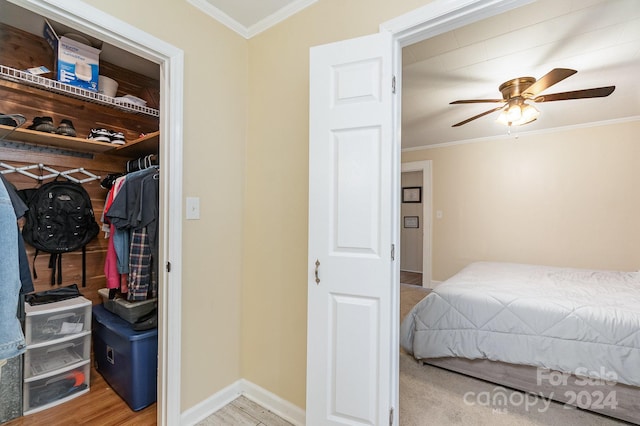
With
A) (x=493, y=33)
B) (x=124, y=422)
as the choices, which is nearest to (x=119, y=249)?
(x=124, y=422)

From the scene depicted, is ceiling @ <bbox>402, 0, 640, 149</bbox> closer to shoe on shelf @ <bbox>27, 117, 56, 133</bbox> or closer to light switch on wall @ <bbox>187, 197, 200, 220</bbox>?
light switch on wall @ <bbox>187, 197, 200, 220</bbox>

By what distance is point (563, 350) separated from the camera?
5.84 feet

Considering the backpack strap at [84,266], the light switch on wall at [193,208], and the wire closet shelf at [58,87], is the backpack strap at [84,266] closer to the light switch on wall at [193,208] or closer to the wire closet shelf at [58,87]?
the wire closet shelf at [58,87]

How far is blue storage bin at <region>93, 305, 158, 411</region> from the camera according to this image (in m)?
1.74

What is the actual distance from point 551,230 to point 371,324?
12.5 ft

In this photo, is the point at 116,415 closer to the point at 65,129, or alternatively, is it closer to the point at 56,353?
the point at 56,353

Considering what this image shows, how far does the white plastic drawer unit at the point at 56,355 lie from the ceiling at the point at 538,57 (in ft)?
10.1

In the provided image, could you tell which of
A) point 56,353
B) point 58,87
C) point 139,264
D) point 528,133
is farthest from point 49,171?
point 528,133

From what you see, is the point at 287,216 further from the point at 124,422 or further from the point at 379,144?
the point at 124,422

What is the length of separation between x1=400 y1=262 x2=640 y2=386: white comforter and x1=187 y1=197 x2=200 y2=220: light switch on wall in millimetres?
1910

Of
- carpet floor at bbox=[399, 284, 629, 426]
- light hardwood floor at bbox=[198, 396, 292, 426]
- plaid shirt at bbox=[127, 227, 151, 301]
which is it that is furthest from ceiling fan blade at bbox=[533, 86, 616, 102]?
plaid shirt at bbox=[127, 227, 151, 301]

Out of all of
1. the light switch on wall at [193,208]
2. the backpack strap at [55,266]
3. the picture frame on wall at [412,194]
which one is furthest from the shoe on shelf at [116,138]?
the picture frame on wall at [412,194]

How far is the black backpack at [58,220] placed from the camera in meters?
1.91

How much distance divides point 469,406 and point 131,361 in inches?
86.6
